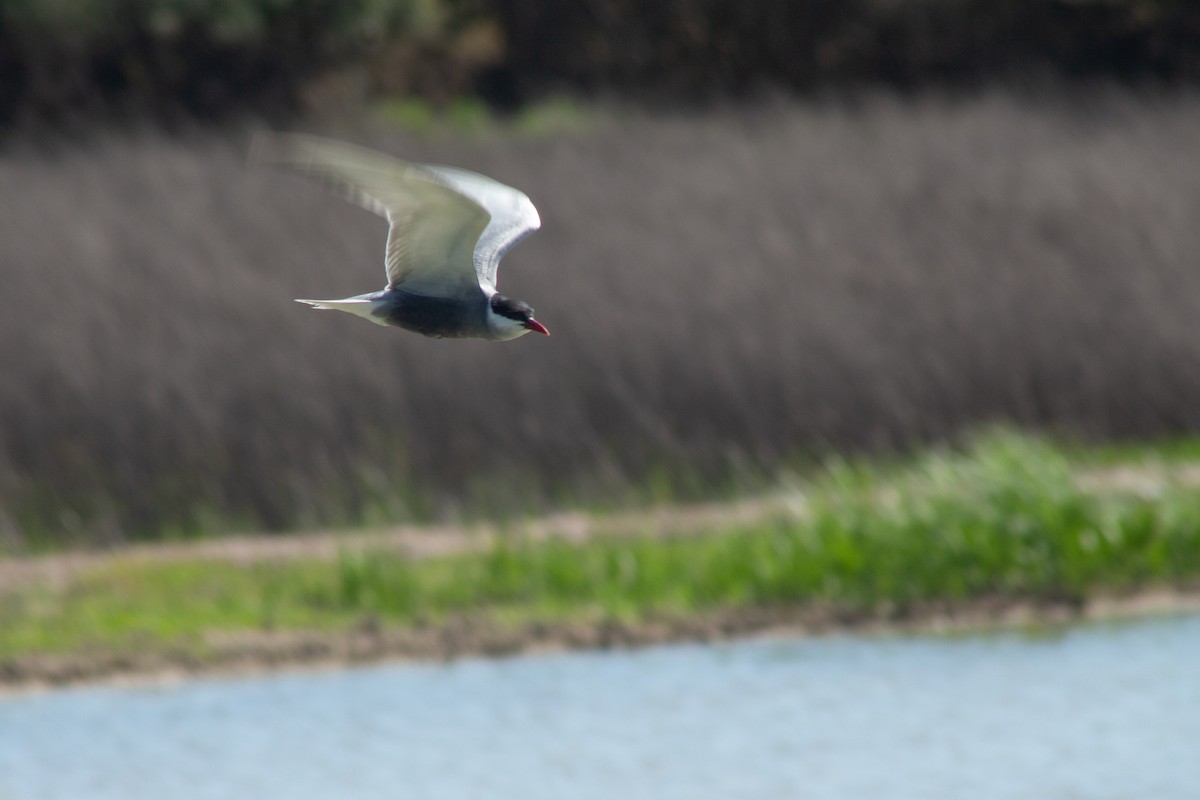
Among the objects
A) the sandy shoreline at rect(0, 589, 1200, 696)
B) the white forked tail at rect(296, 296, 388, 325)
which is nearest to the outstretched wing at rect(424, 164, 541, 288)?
the white forked tail at rect(296, 296, 388, 325)

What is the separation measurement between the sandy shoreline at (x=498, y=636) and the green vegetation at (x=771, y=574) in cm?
6

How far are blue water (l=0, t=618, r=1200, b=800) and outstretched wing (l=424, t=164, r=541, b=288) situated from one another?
287 centimetres

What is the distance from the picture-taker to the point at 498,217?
5.40 metres

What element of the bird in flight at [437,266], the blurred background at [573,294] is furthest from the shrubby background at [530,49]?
the bird in flight at [437,266]

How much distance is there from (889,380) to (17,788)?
613 centimetres

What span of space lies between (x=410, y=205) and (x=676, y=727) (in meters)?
4.22

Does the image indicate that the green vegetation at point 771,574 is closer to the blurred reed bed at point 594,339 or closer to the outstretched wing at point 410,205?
the blurred reed bed at point 594,339

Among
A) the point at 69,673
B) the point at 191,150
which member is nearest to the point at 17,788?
the point at 69,673

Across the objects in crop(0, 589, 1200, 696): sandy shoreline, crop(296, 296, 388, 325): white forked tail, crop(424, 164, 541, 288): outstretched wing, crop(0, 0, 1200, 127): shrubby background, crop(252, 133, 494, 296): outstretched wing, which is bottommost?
crop(0, 0, 1200, 127): shrubby background

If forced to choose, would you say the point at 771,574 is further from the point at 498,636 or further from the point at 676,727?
the point at 676,727

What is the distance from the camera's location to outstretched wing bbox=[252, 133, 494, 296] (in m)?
3.88

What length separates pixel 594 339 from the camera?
12.2m

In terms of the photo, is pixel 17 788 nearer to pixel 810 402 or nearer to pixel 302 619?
pixel 302 619

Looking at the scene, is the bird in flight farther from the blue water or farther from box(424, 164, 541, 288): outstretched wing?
the blue water
